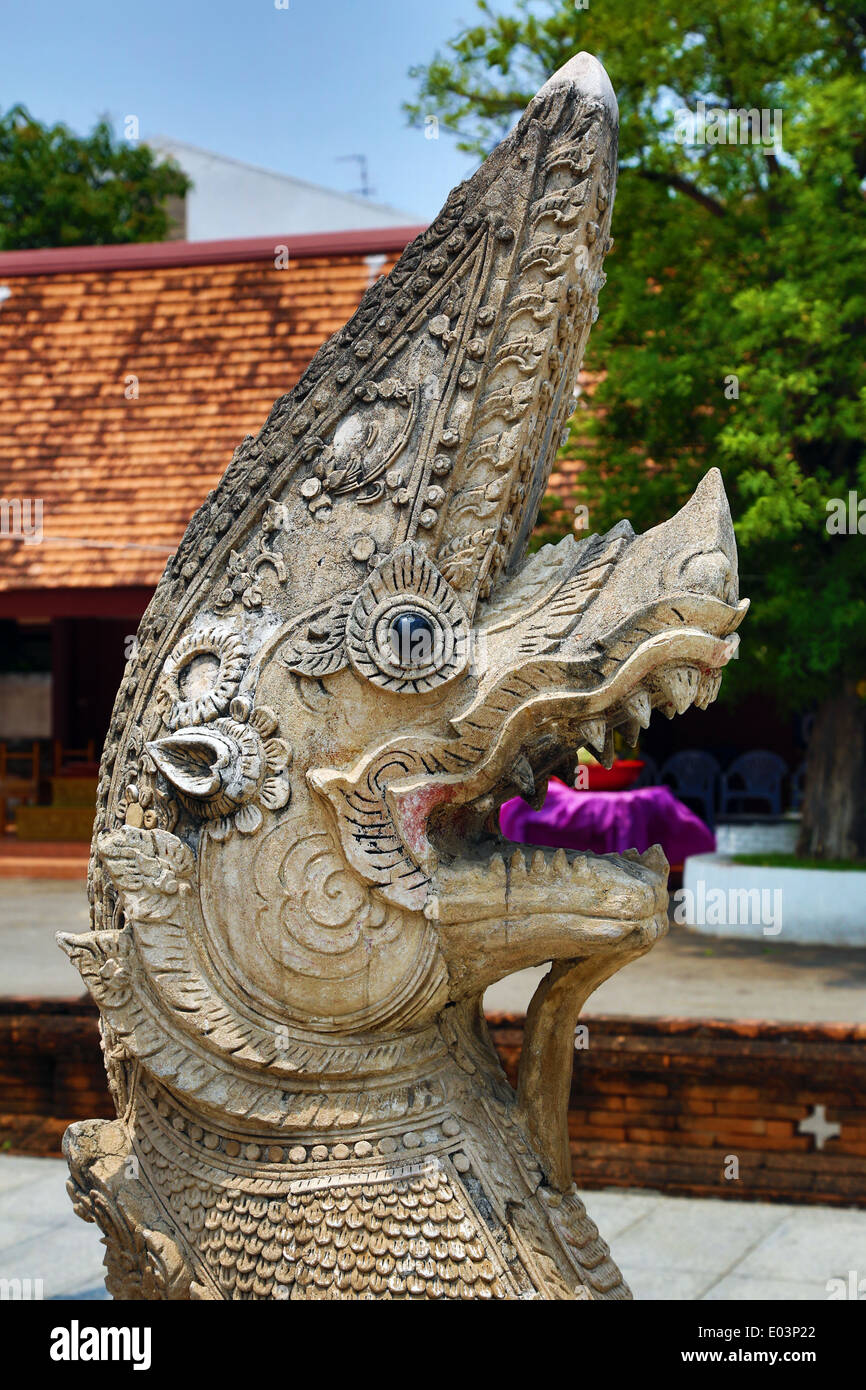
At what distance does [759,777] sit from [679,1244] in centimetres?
886

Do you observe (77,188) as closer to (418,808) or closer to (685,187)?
(685,187)

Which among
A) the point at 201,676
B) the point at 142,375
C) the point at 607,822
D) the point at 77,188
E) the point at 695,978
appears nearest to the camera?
the point at 201,676

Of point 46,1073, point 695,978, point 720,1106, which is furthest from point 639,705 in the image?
point 695,978

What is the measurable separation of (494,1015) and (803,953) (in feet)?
12.9

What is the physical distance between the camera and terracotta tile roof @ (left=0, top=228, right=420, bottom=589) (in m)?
9.48

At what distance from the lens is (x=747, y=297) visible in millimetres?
7355

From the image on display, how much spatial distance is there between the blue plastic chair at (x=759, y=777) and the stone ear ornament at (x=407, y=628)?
10.6 metres

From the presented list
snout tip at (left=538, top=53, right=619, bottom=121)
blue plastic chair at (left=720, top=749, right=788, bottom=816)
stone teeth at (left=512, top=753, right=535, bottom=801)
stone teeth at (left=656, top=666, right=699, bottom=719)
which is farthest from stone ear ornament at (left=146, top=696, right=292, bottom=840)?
blue plastic chair at (left=720, top=749, right=788, bottom=816)

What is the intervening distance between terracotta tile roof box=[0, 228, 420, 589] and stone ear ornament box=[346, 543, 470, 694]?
7361 mm

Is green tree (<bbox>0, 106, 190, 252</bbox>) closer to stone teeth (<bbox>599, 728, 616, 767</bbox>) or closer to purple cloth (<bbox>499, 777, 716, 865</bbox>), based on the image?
purple cloth (<bbox>499, 777, 716, 865</bbox>)

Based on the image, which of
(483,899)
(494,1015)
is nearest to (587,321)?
(483,899)

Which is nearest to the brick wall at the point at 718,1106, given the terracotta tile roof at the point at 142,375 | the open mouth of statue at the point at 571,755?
the open mouth of statue at the point at 571,755
